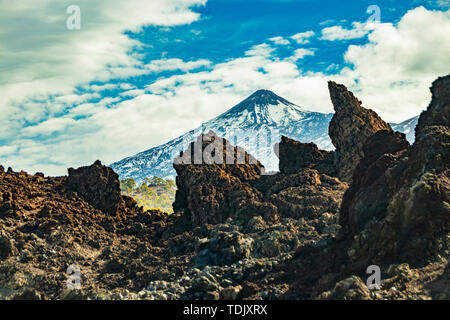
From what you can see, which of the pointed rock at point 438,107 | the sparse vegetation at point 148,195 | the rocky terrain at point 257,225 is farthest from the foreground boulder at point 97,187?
the sparse vegetation at point 148,195

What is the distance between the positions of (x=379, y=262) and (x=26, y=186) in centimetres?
3273

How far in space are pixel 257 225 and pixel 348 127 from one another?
16674 millimetres

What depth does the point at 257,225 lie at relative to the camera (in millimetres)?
37281

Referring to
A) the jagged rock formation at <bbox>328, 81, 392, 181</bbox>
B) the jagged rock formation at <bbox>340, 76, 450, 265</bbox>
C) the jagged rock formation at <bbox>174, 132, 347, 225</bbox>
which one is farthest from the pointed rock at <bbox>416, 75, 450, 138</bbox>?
the jagged rock formation at <bbox>328, 81, 392, 181</bbox>

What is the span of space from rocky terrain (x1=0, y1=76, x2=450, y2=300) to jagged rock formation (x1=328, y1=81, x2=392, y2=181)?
0.11 meters

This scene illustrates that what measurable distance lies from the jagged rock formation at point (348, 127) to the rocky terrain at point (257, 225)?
0.37 ft

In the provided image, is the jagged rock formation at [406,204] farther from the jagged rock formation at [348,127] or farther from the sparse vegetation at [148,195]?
the sparse vegetation at [148,195]

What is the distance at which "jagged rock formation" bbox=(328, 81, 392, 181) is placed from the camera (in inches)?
1818

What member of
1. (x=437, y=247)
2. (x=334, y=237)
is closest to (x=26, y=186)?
(x=334, y=237)

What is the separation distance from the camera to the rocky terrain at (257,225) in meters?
21.7

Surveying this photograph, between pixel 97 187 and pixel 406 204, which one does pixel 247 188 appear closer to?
pixel 97 187
